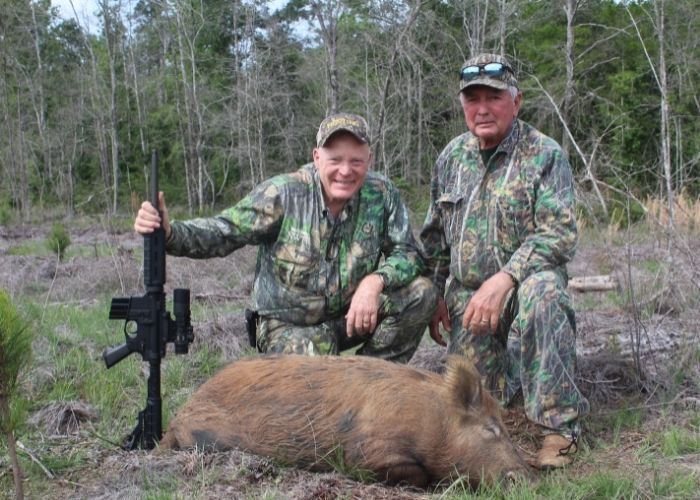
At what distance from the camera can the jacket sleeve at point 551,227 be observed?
4258 mm

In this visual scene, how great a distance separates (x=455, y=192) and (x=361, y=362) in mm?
1568

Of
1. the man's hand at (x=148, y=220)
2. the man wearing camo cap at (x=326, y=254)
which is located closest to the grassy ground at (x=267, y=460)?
the man wearing camo cap at (x=326, y=254)

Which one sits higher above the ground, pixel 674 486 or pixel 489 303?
pixel 489 303

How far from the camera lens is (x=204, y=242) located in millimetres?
4477

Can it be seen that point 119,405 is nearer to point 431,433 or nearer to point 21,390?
point 21,390

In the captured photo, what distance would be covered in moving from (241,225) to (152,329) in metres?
0.93

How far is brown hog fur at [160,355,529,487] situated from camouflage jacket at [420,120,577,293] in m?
1.05

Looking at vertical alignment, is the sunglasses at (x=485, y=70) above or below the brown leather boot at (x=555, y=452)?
above

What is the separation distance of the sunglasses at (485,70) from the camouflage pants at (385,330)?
124 centimetres

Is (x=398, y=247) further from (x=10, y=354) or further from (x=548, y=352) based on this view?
(x=10, y=354)

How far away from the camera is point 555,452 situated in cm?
391

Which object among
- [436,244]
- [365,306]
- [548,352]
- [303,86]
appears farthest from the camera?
[303,86]

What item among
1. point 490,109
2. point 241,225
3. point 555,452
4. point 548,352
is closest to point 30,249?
point 241,225

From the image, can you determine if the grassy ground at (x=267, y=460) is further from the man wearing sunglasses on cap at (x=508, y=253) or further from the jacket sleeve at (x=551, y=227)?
the jacket sleeve at (x=551, y=227)
